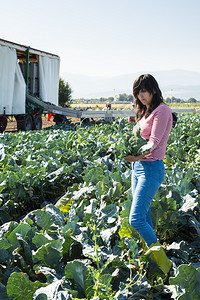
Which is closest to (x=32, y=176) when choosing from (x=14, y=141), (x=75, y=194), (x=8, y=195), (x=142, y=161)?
(x=8, y=195)

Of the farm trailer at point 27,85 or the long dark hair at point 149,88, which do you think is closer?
the long dark hair at point 149,88

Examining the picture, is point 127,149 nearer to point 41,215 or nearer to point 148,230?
point 148,230

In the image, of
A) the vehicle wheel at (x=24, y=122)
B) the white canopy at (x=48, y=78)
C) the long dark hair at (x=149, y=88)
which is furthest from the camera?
the white canopy at (x=48, y=78)

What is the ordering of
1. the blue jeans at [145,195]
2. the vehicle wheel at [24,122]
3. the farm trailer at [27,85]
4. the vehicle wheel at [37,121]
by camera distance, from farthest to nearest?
the vehicle wheel at [37,121]
the vehicle wheel at [24,122]
the farm trailer at [27,85]
the blue jeans at [145,195]

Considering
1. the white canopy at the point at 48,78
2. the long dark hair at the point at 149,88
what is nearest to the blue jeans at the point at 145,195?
the long dark hair at the point at 149,88

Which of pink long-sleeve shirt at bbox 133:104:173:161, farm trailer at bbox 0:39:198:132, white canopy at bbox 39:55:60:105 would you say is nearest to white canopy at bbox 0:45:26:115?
farm trailer at bbox 0:39:198:132

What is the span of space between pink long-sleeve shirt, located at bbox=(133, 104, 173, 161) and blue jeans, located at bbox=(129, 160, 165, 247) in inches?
2.9

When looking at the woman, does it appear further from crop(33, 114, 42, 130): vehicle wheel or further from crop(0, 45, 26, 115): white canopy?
crop(33, 114, 42, 130): vehicle wheel

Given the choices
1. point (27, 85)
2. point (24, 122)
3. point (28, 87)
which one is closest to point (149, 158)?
point (24, 122)

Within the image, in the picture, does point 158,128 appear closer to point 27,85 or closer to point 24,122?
point 24,122

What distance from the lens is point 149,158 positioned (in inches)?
107

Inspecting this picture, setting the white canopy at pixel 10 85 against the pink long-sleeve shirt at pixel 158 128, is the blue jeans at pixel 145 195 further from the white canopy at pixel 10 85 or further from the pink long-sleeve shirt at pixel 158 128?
the white canopy at pixel 10 85

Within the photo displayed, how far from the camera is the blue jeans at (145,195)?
267 cm

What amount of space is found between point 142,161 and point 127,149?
0.24m
